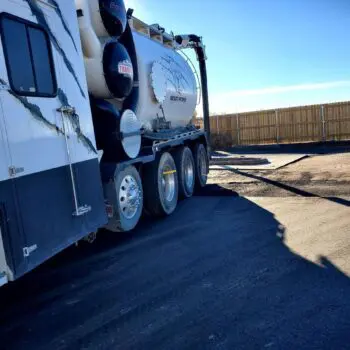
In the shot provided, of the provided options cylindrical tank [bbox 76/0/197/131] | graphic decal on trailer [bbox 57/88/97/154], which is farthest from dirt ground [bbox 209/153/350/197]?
graphic decal on trailer [bbox 57/88/97/154]

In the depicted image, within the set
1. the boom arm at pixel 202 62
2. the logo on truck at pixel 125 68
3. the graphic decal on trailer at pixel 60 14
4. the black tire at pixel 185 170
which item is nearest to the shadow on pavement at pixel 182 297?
the logo on truck at pixel 125 68

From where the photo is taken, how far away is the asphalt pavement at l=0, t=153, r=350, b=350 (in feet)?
10.7

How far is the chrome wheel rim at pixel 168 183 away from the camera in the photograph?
7563 millimetres

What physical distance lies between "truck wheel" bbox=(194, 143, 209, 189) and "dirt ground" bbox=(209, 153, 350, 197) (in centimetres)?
66

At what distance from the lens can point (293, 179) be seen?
10.7m

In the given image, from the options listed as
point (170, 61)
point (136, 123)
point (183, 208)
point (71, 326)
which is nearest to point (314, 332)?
point (71, 326)

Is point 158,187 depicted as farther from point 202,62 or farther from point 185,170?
point 202,62

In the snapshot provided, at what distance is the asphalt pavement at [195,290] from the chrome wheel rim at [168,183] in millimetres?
996

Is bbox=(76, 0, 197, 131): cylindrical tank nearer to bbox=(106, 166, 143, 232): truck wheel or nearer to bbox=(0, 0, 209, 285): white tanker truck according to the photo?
bbox=(0, 0, 209, 285): white tanker truck

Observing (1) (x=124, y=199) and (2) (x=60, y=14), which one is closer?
(2) (x=60, y=14)

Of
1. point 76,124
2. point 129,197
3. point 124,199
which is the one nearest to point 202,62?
point 129,197

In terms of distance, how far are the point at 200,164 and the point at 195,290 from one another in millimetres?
6155

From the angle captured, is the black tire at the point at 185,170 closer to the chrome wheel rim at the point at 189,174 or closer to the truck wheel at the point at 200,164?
the chrome wheel rim at the point at 189,174

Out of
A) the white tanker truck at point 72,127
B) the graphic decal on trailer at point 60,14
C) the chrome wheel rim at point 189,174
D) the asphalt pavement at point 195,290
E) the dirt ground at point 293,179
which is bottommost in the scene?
the dirt ground at point 293,179
